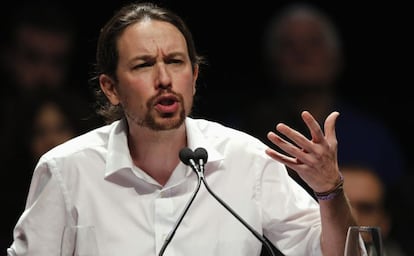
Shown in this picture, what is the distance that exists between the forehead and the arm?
443mm

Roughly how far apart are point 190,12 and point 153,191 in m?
1.80

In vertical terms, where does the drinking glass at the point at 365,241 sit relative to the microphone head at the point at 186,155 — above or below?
below

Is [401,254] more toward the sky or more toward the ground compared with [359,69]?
more toward the ground

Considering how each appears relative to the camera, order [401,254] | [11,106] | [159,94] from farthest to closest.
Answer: [11,106]
[401,254]
[159,94]

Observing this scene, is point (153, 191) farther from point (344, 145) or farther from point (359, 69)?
point (359, 69)

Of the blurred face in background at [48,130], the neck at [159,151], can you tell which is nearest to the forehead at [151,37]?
the neck at [159,151]

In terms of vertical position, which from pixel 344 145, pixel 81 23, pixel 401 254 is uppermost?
pixel 81 23

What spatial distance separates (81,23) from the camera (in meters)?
4.14

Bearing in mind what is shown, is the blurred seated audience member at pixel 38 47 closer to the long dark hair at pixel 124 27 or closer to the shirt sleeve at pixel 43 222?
the long dark hair at pixel 124 27

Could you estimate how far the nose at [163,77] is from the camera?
7.77 feet

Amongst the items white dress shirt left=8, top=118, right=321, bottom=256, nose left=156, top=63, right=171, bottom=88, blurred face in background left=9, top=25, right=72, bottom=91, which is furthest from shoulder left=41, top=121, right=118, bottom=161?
blurred face in background left=9, top=25, right=72, bottom=91

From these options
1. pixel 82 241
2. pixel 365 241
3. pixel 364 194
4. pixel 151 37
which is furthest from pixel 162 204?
pixel 364 194

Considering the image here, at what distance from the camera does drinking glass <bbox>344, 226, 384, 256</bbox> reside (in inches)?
71.7

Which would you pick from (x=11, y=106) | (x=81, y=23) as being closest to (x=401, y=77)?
(x=81, y=23)
